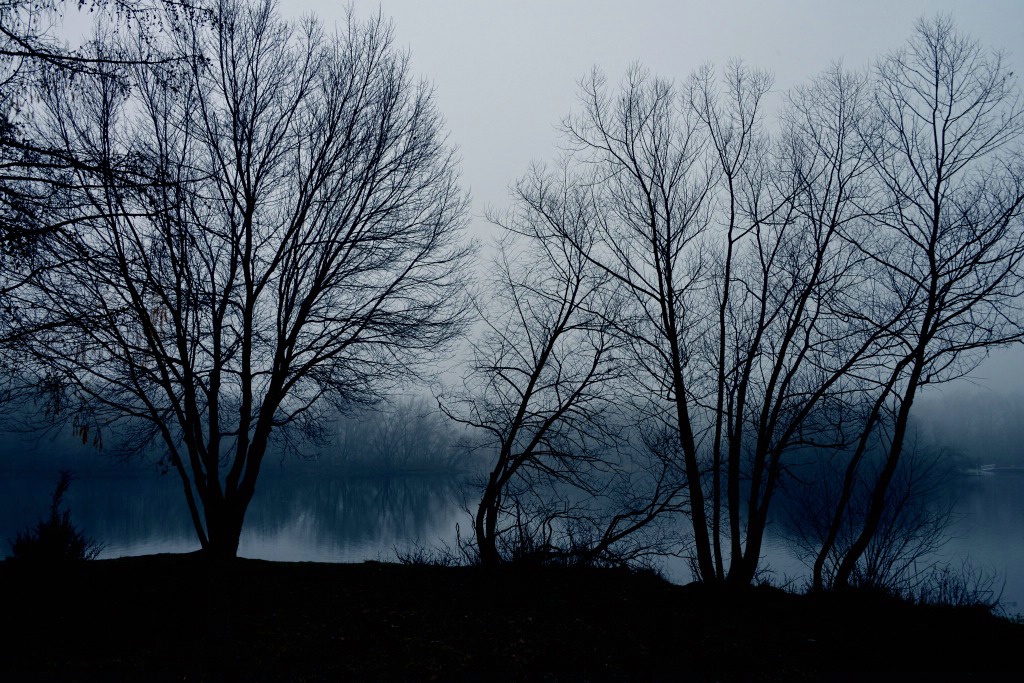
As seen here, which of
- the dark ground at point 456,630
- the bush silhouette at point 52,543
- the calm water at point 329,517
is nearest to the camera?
the dark ground at point 456,630

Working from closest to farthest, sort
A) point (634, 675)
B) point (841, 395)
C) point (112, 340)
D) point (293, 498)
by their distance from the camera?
1. point (634, 675)
2. point (112, 340)
3. point (841, 395)
4. point (293, 498)

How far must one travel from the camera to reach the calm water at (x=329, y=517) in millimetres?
19750

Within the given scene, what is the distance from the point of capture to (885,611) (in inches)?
210

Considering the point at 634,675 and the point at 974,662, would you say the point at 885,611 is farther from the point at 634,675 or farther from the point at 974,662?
the point at 634,675

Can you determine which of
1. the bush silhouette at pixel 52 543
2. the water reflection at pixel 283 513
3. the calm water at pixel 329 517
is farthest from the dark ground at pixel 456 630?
the water reflection at pixel 283 513

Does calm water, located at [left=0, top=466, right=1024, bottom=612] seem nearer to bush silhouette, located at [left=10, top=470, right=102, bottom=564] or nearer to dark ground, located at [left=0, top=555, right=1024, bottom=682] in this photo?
dark ground, located at [left=0, top=555, right=1024, bottom=682]

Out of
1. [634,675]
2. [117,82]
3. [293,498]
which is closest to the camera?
[634,675]

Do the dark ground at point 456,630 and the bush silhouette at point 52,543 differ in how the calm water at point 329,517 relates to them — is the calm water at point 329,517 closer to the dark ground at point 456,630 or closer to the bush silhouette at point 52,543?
the dark ground at point 456,630

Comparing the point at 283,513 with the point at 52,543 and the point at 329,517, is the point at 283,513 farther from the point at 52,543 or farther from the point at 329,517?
the point at 52,543

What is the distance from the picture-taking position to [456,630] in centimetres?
515

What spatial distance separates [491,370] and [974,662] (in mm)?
6290

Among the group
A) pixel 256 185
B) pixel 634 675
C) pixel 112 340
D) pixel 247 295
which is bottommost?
pixel 634 675

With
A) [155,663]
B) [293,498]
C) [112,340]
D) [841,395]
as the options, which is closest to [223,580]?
[155,663]

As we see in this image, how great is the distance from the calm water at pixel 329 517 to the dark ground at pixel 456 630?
6.76 meters
